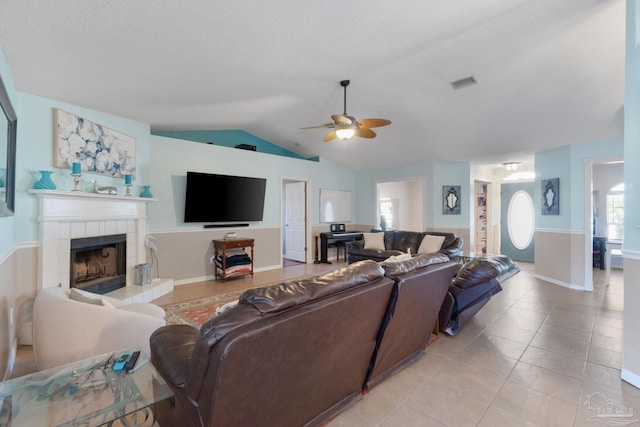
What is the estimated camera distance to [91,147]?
3.43m


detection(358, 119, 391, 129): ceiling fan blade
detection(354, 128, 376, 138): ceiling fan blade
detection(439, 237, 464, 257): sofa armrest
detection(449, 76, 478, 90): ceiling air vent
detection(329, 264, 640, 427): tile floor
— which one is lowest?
detection(329, 264, 640, 427): tile floor

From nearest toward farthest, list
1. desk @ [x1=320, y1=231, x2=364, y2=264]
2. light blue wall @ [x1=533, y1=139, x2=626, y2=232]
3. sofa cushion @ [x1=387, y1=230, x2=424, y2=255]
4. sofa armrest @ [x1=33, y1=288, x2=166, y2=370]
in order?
sofa armrest @ [x1=33, y1=288, x2=166, y2=370]
light blue wall @ [x1=533, y1=139, x2=626, y2=232]
sofa cushion @ [x1=387, y1=230, x2=424, y2=255]
desk @ [x1=320, y1=231, x2=364, y2=264]

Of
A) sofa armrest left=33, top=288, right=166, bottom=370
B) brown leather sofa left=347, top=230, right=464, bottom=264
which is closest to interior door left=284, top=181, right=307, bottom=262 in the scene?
brown leather sofa left=347, top=230, right=464, bottom=264

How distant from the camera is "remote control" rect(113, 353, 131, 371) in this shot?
58.1 inches

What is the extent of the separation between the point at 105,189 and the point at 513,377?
4.65m

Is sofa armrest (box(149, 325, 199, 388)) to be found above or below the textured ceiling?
below

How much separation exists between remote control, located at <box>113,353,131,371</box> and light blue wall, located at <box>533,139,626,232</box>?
623cm

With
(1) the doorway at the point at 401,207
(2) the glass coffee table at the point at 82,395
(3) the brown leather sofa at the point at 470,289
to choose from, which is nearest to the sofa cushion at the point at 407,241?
(3) the brown leather sofa at the point at 470,289

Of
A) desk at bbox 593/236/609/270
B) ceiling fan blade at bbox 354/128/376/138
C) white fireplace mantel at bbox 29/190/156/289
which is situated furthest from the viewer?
desk at bbox 593/236/609/270

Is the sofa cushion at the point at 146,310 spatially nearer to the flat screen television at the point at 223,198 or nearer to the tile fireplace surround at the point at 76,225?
the tile fireplace surround at the point at 76,225

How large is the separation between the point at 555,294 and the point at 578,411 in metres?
3.20

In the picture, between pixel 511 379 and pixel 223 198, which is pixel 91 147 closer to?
pixel 223 198

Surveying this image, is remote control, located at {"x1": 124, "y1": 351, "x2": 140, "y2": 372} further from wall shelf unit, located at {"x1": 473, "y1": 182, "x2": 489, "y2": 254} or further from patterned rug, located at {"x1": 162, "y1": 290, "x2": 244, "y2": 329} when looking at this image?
wall shelf unit, located at {"x1": 473, "y1": 182, "x2": 489, "y2": 254}

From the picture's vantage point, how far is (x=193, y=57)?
2.62 metres
